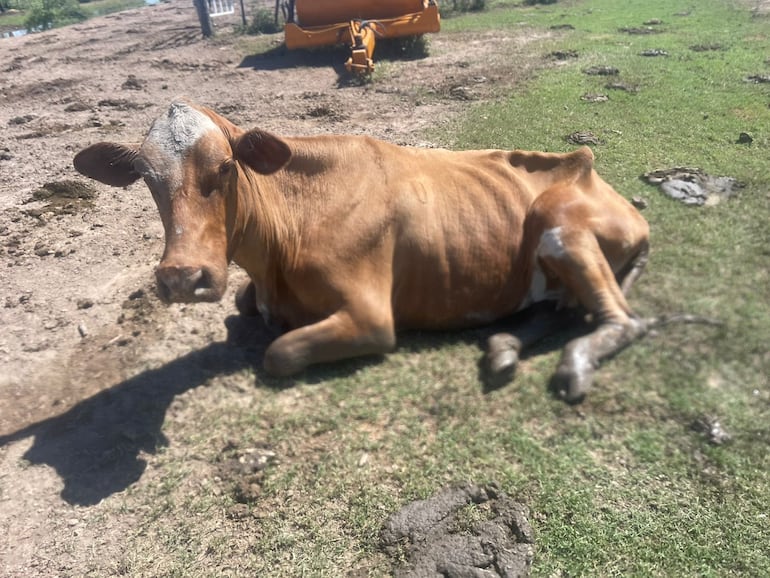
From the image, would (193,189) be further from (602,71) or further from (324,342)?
(602,71)

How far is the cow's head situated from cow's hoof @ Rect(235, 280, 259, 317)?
108cm

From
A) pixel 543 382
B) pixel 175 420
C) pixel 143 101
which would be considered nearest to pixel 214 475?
pixel 175 420

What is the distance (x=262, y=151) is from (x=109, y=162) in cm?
104

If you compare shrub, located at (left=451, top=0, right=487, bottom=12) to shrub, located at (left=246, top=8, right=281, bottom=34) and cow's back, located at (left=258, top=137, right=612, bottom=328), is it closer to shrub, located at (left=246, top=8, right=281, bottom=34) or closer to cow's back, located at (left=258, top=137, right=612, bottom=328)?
shrub, located at (left=246, top=8, right=281, bottom=34)

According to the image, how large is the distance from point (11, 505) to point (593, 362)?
11.5 ft

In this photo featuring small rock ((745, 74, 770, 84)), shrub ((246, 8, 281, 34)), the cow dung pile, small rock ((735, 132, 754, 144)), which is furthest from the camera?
shrub ((246, 8, 281, 34))

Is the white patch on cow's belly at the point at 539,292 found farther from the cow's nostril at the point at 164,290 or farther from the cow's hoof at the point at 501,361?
the cow's nostril at the point at 164,290

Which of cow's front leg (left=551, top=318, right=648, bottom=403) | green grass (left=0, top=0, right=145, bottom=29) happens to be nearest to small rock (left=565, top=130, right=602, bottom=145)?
cow's front leg (left=551, top=318, right=648, bottom=403)

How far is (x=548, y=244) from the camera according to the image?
4.04m

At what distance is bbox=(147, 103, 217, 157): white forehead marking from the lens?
3.34 metres

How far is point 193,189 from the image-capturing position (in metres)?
3.36

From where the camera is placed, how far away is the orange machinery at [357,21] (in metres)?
13.3

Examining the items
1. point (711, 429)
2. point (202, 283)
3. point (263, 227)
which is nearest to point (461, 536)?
point (711, 429)

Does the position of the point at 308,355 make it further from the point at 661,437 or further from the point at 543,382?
the point at 661,437
